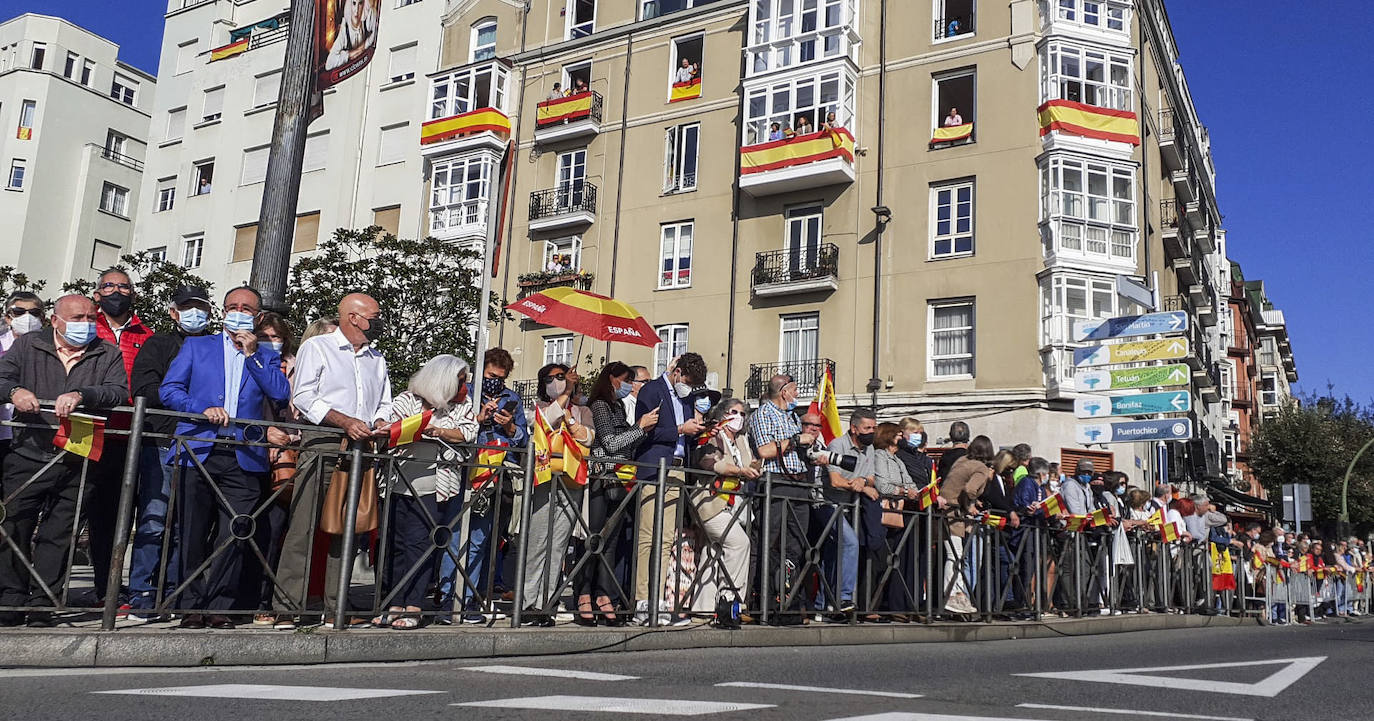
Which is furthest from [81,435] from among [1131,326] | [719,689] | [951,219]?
[951,219]

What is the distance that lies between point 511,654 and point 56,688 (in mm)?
2821

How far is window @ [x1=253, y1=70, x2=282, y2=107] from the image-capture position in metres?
41.8

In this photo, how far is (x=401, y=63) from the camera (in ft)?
128

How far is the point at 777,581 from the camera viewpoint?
8797 millimetres

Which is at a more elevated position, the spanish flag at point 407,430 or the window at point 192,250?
the window at point 192,250

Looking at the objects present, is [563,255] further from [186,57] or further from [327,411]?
[327,411]

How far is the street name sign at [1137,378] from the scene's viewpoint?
24219 millimetres

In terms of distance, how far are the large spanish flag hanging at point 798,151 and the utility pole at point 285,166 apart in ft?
68.8

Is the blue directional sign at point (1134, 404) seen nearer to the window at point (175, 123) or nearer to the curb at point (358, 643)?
the curb at point (358, 643)

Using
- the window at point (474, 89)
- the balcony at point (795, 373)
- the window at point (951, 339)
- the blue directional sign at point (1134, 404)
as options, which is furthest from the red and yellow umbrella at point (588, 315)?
the window at point (474, 89)

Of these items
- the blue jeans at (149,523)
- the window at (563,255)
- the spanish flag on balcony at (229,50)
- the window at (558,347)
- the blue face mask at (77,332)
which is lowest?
the blue jeans at (149,523)

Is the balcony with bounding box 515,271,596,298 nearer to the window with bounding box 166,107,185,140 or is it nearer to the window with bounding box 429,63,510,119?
the window with bounding box 429,63,510,119

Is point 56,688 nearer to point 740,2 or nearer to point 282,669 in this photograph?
point 282,669

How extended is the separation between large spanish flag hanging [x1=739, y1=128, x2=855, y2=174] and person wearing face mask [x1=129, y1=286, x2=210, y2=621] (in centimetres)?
2387
